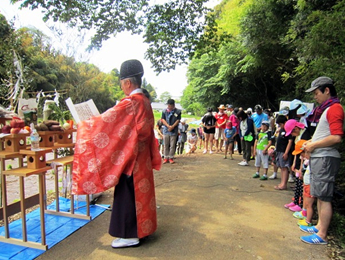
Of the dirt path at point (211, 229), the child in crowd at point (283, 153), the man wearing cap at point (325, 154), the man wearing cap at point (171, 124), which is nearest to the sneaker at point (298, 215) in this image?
the dirt path at point (211, 229)

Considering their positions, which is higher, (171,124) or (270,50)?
(270,50)

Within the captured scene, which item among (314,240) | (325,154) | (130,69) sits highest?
(130,69)

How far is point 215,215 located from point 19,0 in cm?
624

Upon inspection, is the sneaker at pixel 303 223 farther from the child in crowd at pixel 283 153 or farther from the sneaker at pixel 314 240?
the child in crowd at pixel 283 153

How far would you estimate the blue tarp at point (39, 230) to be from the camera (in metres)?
2.56

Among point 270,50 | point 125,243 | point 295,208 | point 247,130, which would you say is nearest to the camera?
point 125,243

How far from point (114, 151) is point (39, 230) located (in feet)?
5.32

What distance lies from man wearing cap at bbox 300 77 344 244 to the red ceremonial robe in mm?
1888

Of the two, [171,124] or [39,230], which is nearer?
[39,230]

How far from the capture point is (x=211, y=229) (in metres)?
3.08

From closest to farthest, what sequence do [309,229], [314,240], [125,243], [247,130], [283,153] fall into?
[125,243] → [314,240] → [309,229] → [283,153] → [247,130]

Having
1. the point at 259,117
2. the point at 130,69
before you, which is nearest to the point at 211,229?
the point at 130,69

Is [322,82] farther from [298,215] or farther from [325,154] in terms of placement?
[298,215]

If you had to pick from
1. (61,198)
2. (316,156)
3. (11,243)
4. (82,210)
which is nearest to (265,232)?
(316,156)
